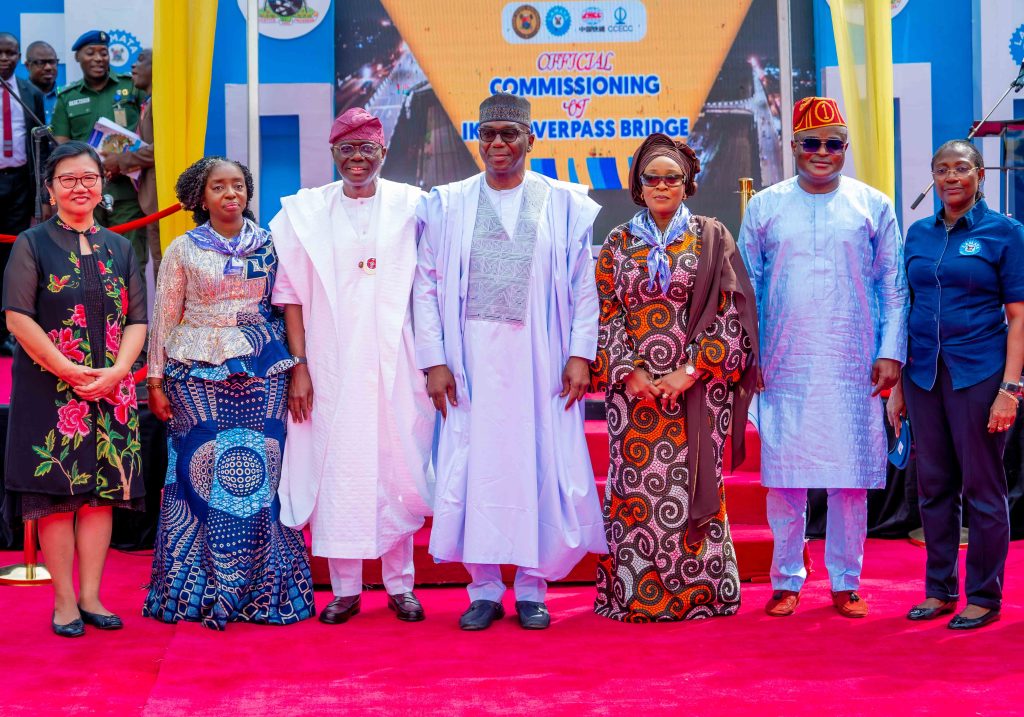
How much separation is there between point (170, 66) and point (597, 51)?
2.58 meters

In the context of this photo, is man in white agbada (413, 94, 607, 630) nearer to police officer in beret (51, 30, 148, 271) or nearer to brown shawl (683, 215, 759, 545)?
brown shawl (683, 215, 759, 545)

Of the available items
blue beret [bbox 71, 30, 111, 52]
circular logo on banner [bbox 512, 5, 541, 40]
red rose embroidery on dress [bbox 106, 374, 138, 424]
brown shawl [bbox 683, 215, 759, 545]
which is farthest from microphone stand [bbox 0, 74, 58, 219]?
brown shawl [bbox 683, 215, 759, 545]

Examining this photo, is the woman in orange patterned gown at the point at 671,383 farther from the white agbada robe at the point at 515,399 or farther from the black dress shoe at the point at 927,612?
the black dress shoe at the point at 927,612

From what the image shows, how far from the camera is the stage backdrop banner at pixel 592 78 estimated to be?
24.4ft

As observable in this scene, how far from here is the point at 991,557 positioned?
4.43 m

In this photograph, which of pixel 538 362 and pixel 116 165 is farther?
pixel 116 165

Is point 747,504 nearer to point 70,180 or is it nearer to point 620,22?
point 70,180

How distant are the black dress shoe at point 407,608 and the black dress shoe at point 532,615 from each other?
1.21 feet

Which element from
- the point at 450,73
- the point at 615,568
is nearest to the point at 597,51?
the point at 450,73

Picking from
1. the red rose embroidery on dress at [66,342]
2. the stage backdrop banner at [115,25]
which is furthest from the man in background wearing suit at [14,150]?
the red rose embroidery on dress at [66,342]

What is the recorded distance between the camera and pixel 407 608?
4.60 metres

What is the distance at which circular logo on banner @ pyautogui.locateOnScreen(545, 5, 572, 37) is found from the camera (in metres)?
7.46

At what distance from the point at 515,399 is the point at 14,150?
4989mm

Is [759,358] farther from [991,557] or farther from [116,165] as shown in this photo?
[116,165]
